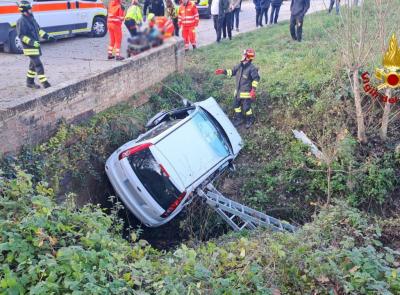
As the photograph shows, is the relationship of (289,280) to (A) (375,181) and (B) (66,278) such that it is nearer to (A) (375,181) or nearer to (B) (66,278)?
(B) (66,278)

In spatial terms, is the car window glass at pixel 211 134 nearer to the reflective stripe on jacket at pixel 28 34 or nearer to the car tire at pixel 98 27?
the reflective stripe on jacket at pixel 28 34

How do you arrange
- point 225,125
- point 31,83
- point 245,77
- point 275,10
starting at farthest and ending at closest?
1. point 275,10
2. point 245,77
3. point 31,83
4. point 225,125

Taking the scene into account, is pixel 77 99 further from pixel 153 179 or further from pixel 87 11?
pixel 87 11

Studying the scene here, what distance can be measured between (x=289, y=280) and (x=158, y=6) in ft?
30.3

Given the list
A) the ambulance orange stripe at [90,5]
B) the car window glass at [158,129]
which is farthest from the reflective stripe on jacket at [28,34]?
the ambulance orange stripe at [90,5]

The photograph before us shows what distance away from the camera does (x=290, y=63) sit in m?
11.2

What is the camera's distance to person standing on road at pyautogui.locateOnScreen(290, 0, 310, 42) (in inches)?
488

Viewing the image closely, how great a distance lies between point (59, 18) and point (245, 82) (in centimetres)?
543

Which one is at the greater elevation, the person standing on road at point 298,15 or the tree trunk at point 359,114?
the person standing on road at point 298,15

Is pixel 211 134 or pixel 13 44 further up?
pixel 13 44

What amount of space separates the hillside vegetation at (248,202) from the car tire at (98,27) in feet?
9.31

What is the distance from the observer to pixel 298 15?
12.6 meters

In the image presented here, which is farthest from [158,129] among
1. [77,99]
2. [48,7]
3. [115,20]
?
[48,7]

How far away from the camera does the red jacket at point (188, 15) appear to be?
38.9ft
